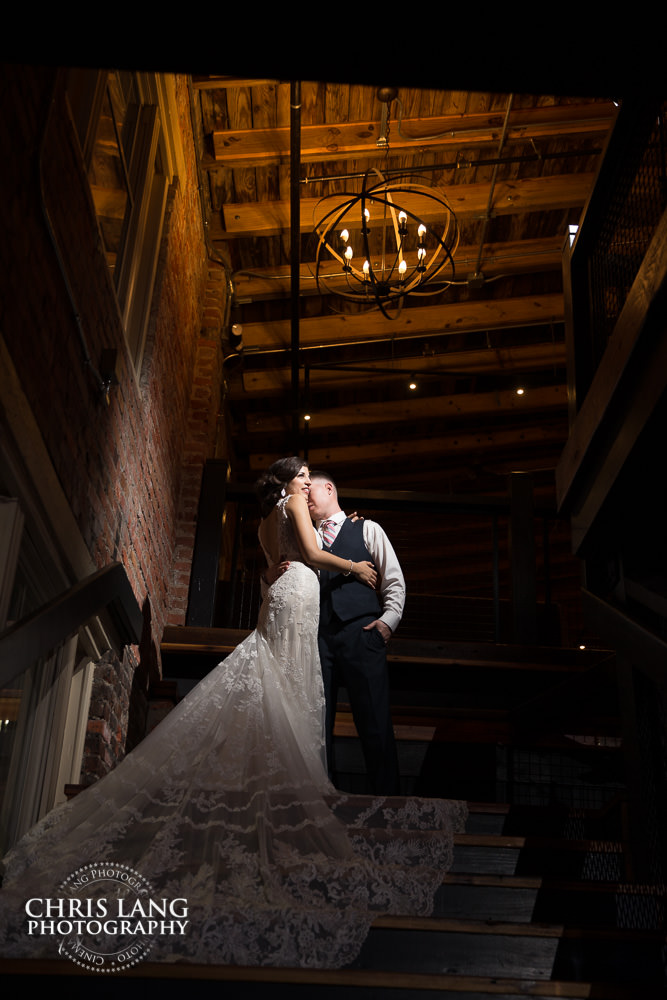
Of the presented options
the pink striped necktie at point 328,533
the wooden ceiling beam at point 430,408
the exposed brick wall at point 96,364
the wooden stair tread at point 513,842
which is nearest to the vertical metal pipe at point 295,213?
the exposed brick wall at point 96,364

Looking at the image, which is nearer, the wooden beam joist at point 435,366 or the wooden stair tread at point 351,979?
the wooden stair tread at point 351,979

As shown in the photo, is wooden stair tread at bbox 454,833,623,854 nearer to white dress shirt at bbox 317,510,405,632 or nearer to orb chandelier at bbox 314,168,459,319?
white dress shirt at bbox 317,510,405,632

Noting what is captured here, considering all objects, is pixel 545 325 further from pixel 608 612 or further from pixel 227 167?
pixel 608 612

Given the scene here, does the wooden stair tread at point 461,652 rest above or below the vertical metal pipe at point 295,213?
below

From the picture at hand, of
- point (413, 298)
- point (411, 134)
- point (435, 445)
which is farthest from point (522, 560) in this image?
point (435, 445)

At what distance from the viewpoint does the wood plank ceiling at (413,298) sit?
283 inches

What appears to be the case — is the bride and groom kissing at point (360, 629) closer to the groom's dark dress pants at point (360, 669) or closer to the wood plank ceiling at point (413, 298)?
→ the groom's dark dress pants at point (360, 669)

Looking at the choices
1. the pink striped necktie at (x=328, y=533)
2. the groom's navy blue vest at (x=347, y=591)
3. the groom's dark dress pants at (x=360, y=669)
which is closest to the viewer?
the groom's dark dress pants at (x=360, y=669)

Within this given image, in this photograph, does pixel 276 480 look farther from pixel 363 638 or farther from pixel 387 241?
pixel 387 241

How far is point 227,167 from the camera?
24.5 feet

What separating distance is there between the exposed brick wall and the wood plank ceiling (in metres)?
0.68

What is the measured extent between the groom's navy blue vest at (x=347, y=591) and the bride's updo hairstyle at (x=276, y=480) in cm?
37

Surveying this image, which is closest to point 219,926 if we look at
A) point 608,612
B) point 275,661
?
point 275,661

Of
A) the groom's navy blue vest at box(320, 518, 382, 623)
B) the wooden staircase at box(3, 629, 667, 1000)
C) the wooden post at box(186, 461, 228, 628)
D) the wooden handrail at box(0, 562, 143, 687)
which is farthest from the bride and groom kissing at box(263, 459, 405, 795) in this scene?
the wooden post at box(186, 461, 228, 628)
